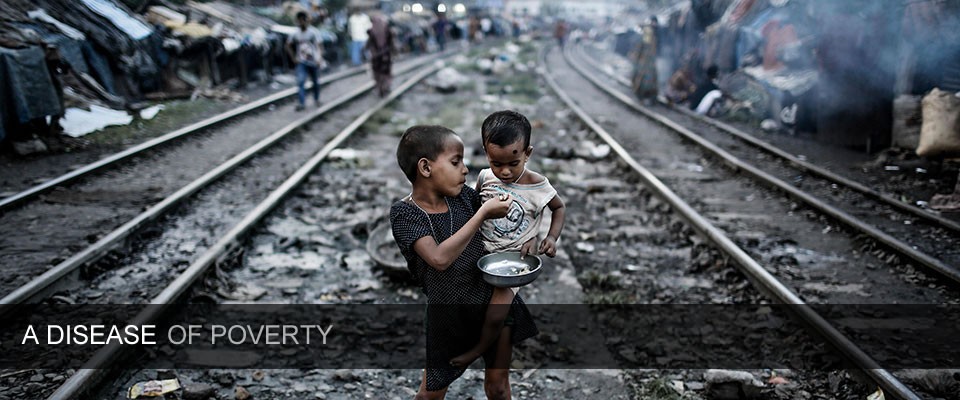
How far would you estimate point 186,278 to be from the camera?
4.26 meters

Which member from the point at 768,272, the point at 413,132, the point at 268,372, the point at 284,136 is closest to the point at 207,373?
the point at 268,372

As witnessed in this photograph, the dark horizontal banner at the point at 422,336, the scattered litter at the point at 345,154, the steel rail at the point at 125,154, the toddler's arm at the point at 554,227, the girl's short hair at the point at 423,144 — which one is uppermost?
the girl's short hair at the point at 423,144

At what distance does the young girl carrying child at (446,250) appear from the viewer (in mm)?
2107

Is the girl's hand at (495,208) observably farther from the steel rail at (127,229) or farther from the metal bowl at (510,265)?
the steel rail at (127,229)

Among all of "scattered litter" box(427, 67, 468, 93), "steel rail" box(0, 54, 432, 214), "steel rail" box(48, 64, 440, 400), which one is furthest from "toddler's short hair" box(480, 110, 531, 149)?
"scattered litter" box(427, 67, 468, 93)

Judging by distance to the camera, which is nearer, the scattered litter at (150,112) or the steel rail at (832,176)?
the steel rail at (832,176)

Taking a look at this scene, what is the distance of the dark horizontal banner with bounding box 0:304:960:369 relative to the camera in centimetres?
360

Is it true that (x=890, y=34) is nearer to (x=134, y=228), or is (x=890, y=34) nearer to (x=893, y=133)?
(x=893, y=133)

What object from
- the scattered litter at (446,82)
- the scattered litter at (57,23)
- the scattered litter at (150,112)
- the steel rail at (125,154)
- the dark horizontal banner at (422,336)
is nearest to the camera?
the dark horizontal banner at (422,336)

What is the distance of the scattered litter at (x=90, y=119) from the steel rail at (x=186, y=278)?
373 cm

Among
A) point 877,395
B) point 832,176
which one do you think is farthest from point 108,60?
point 877,395

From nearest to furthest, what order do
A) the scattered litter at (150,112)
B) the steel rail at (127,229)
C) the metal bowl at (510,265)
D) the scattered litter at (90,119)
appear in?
the metal bowl at (510,265), the steel rail at (127,229), the scattered litter at (90,119), the scattered litter at (150,112)

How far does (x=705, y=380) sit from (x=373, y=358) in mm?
1983

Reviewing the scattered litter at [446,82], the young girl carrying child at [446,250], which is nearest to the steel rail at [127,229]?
the young girl carrying child at [446,250]
